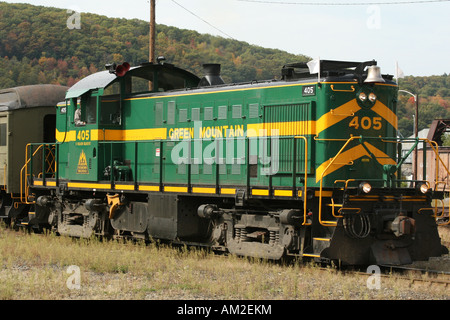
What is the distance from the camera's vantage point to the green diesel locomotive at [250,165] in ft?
35.8

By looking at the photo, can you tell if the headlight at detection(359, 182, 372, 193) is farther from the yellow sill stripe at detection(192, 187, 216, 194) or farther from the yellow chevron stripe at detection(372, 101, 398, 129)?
the yellow sill stripe at detection(192, 187, 216, 194)

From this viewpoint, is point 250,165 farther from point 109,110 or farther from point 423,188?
point 109,110

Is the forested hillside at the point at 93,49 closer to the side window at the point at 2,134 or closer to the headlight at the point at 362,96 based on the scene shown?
the side window at the point at 2,134

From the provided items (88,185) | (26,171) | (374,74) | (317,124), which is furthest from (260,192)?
(26,171)

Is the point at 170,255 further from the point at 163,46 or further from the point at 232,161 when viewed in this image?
the point at 163,46

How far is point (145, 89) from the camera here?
1527cm

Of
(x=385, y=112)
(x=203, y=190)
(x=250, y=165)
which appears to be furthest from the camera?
(x=203, y=190)

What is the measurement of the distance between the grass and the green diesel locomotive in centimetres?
56

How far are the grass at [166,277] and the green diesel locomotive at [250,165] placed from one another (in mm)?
558

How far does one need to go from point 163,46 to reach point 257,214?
27.8m

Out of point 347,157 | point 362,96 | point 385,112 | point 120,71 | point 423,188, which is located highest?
point 120,71

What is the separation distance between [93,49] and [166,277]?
30404mm

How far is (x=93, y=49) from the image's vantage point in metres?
38.2
